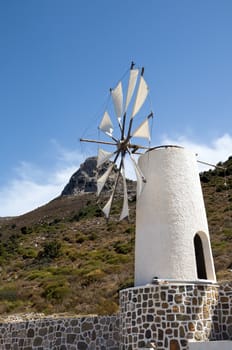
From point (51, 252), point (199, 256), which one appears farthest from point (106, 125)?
point (51, 252)

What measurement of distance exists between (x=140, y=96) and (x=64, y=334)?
6660 millimetres

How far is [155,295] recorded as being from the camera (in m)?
9.86

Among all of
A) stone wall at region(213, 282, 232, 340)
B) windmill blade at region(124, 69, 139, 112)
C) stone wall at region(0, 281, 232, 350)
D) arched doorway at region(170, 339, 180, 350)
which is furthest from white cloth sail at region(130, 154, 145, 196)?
arched doorway at region(170, 339, 180, 350)

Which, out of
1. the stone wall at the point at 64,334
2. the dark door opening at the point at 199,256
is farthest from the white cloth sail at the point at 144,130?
the stone wall at the point at 64,334

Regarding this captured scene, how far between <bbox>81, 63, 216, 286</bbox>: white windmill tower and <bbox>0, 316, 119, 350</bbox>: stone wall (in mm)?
1837

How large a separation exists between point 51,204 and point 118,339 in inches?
2466

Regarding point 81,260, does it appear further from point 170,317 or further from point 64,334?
point 170,317

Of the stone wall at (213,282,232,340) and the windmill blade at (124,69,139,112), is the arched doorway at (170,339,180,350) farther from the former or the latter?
the windmill blade at (124,69,139,112)

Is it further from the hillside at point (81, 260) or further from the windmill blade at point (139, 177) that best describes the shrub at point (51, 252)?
the windmill blade at point (139, 177)

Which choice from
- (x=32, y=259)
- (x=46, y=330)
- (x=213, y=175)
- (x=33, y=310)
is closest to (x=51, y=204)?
(x=213, y=175)

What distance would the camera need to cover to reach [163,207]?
1086 cm

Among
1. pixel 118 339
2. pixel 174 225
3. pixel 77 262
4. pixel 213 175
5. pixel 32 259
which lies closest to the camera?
pixel 174 225

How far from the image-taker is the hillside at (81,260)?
19.7m

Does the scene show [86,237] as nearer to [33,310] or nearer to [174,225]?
[33,310]
